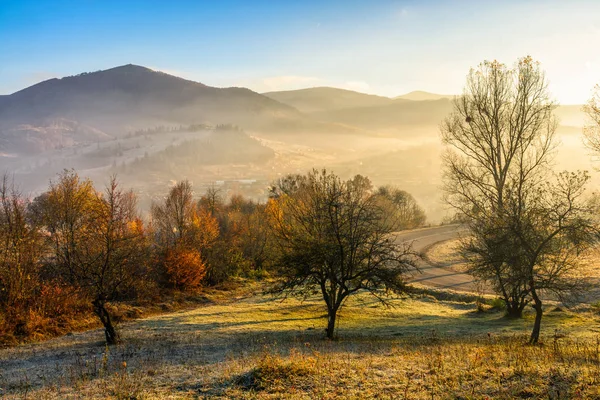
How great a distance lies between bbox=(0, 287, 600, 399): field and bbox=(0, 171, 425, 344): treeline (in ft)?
12.8

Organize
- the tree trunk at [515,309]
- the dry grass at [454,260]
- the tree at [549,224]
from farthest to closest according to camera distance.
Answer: the dry grass at [454,260] < the tree trunk at [515,309] < the tree at [549,224]

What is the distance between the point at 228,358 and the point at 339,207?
10.4 m

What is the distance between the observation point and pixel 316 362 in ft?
43.0

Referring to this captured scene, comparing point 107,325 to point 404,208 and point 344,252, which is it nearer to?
point 344,252

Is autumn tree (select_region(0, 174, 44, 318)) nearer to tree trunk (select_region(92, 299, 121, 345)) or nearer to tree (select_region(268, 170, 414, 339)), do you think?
tree trunk (select_region(92, 299, 121, 345))

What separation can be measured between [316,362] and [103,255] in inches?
546

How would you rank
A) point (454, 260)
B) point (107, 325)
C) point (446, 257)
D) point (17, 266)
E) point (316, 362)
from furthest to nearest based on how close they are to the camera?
1. point (446, 257)
2. point (454, 260)
3. point (17, 266)
4. point (107, 325)
5. point (316, 362)

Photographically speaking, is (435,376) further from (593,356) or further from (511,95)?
(511,95)

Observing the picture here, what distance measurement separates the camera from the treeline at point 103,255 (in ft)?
73.7

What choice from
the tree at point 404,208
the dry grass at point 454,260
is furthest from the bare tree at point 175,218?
the tree at point 404,208

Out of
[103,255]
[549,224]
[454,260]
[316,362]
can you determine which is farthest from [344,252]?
[454,260]

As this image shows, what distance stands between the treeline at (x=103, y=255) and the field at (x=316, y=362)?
3.90 m

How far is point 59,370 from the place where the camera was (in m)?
14.5

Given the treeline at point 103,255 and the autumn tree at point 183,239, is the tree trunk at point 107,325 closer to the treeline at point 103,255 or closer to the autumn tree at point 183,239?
the treeline at point 103,255
